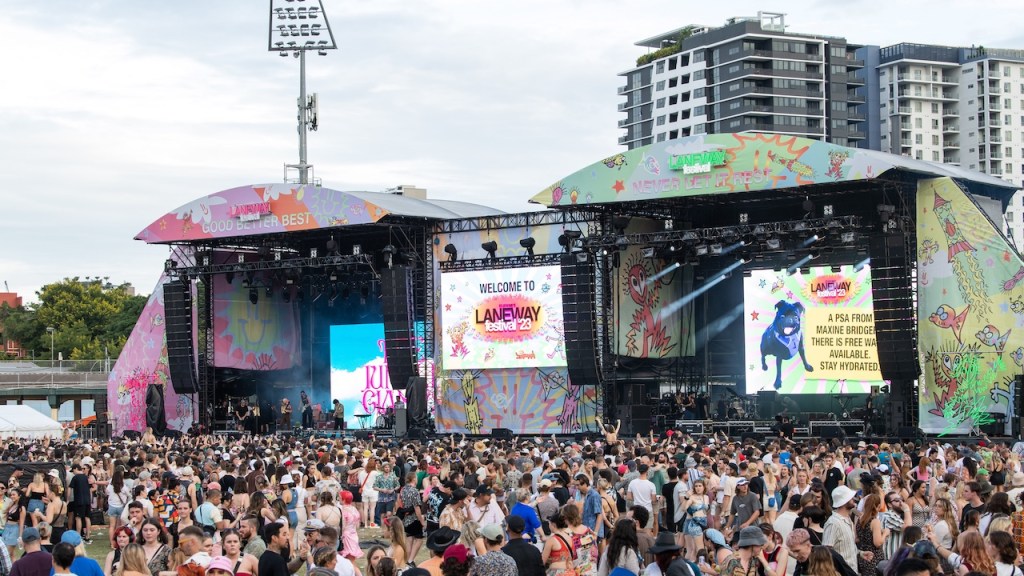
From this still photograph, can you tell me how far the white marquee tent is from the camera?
35691 millimetres

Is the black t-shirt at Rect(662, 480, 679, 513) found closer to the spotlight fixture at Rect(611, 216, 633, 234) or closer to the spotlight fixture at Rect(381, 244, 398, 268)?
the spotlight fixture at Rect(611, 216, 633, 234)

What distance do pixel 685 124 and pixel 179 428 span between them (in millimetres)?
60940

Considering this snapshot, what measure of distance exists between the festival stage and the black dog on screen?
5 centimetres

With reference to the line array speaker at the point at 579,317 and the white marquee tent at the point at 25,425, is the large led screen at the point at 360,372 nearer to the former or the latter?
the line array speaker at the point at 579,317

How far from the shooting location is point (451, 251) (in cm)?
3594

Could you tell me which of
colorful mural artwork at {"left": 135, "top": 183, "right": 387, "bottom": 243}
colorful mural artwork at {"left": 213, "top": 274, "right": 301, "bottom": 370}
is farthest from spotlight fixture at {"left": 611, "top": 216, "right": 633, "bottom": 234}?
colorful mural artwork at {"left": 213, "top": 274, "right": 301, "bottom": 370}

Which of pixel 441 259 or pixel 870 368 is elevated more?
pixel 441 259

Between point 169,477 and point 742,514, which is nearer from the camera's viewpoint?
point 742,514

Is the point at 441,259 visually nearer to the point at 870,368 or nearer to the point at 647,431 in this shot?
the point at 647,431

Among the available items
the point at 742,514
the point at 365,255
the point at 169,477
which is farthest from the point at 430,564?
the point at 365,255

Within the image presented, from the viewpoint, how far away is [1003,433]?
2906cm

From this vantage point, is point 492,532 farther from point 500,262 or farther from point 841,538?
point 500,262

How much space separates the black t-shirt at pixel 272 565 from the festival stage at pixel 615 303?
22300 mm

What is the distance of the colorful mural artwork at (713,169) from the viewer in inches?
1170
